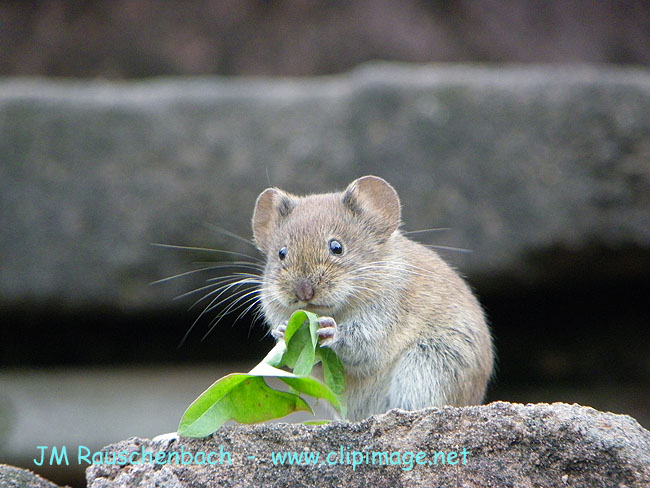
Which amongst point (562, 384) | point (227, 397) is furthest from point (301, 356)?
point (562, 384)

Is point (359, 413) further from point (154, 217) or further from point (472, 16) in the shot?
point (472, 16)

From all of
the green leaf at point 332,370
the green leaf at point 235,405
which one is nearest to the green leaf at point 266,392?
the green leaf at point 235,405

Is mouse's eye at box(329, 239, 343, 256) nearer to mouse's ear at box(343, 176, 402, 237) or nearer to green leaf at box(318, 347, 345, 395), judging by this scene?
mouse's ear at box(343, 176, 402, 237)

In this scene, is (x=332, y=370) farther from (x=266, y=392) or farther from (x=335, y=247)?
(x=266, y=392)

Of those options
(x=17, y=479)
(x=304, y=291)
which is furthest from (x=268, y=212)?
(x=17, y=479)

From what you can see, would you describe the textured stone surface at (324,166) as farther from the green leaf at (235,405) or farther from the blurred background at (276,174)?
the green leaf at (235,405)

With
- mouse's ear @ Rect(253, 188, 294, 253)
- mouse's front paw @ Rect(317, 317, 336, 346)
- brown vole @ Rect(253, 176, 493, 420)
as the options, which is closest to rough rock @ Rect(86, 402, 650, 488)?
mouse's front paw @ Rect(317, 317, 336, 346)
